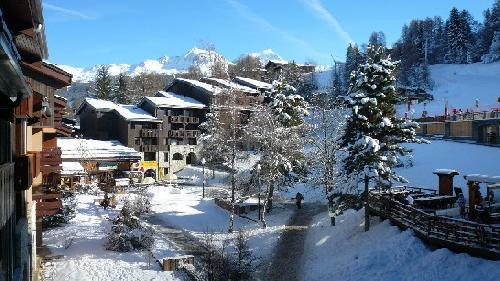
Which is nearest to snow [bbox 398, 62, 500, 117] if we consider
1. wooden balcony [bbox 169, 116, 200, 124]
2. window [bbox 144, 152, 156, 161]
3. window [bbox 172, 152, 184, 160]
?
wooden balcony [bbox 169, 116, 200, 124]

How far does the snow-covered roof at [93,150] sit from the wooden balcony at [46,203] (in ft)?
108

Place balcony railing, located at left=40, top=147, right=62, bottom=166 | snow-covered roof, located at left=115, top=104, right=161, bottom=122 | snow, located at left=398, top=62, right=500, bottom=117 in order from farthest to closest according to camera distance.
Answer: snow, located at left=398, top=62, right=500, bottom=117, snow-covered roof, located at left=115, top=104, right=161, bottom=122, balcony railing, located at left=40, top=147, right=62, bottom=166

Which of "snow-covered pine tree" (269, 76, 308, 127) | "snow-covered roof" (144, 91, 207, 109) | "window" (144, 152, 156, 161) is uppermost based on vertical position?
"snow-covered roof" (144, 91, 207, 109)

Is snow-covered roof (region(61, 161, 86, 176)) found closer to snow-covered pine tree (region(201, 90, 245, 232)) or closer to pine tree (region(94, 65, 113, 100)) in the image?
snow-covered pine tree (region(201, 90, 245, 232))

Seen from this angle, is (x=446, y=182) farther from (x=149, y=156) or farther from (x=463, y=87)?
(x=463, y=87)

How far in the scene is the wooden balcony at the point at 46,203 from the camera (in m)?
16.6

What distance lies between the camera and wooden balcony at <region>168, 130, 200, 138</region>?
200ft

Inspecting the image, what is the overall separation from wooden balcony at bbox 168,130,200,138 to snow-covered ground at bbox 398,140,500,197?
31.0 meters

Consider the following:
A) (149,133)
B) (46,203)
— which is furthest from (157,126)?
(46,203)

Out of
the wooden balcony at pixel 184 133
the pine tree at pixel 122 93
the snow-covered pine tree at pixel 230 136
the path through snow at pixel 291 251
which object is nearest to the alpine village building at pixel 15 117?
the path through snow at pixel 291 251

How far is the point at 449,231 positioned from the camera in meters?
18.5

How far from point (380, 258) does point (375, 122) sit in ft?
27.8

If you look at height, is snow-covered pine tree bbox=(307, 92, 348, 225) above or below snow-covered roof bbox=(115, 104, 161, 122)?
below

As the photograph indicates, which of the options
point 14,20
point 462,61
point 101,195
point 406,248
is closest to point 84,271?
point 406,248
